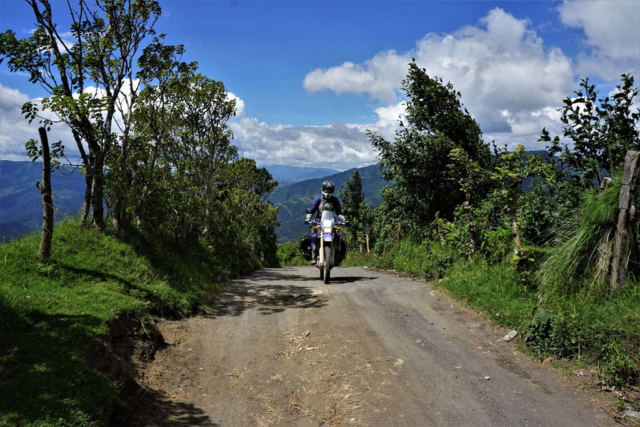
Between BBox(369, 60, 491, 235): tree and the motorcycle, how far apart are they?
4.52 m

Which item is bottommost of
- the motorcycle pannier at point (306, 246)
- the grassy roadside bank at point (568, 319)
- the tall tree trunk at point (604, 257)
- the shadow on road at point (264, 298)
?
the shadow on road at point (264, 298)

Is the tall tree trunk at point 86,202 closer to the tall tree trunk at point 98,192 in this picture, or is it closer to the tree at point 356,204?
the tall tree trunk at point 98,192

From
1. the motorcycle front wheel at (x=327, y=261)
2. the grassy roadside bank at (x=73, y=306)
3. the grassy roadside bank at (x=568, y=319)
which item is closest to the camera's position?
the grassy roadside bank at (x=73, y=306)

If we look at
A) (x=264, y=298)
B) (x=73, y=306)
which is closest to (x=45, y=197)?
(x=73, y=306)

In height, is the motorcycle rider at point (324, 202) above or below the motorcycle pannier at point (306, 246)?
above

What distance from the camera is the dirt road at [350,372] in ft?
13.8

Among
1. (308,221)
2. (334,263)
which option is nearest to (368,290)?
(334,263)

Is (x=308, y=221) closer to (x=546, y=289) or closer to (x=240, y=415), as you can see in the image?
(x=546, y=289)

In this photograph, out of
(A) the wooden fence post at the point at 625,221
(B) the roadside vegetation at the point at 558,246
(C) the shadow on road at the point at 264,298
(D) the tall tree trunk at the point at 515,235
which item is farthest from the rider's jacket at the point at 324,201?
(A) the wooden fence post at the point at 625,221

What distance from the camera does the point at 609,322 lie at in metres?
4.87

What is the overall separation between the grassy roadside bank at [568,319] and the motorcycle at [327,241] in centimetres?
312

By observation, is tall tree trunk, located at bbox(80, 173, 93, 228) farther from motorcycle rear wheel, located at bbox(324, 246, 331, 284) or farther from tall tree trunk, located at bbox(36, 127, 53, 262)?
motorcycle rear wheel, located at bbox(324, 246, 331, 284)

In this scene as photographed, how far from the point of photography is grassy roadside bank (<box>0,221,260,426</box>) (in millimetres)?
3576

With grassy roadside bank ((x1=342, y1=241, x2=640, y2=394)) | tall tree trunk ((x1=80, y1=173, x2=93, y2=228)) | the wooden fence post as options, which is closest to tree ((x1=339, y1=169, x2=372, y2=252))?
grassy roadside bank ((x1=342, y1=241, x2=640, y2=394))
